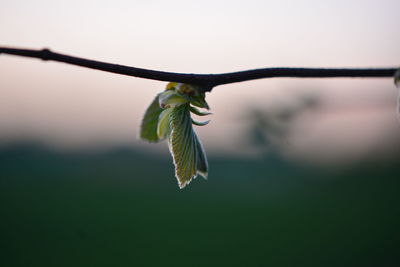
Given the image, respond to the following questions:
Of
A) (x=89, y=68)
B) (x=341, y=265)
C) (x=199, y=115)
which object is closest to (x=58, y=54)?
(x=89, y=68)

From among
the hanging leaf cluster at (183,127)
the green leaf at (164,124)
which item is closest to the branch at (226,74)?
the hanging leaf cluster at (183,127)

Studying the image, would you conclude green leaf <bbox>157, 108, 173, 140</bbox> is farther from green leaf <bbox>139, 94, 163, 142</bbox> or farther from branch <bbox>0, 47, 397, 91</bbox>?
branch <bbox>0, 47, 397, 91</bbox>

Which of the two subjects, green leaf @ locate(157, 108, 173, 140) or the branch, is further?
green leaf @ locate(157, 108, 173, 140)

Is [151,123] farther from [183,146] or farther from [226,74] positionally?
[226,74]

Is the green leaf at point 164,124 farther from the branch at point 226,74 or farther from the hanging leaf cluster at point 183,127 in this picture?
the branch at point 226,74

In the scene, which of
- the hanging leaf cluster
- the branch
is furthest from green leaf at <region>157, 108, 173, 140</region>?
the branch

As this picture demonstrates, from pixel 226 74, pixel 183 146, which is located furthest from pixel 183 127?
pixel 226 74

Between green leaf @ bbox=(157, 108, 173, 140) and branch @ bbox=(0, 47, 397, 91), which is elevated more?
branch @ bbox=(0, 47, 397, 91)

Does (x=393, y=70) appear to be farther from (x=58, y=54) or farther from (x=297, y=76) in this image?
(x=58, y=54)
